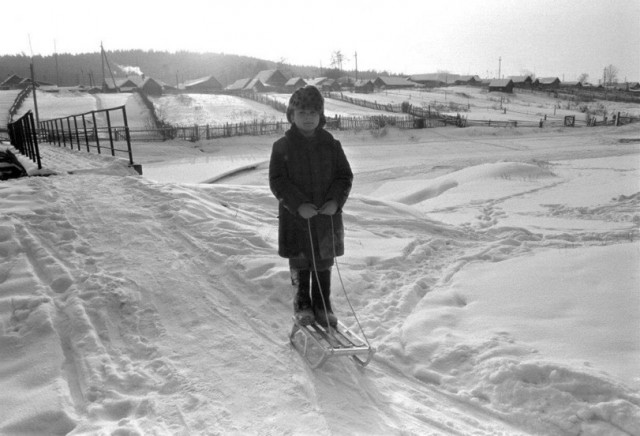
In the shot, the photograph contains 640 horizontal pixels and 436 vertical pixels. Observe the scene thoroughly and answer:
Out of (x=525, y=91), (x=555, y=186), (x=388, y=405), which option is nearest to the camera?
(x=388, y=405)

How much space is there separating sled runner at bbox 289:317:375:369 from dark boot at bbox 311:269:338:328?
0.05 metres

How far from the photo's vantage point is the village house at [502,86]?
72188 mm

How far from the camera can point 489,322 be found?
3539 mm

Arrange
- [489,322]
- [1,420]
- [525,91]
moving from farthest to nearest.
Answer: [525,91] < [489,322] < [1,420]

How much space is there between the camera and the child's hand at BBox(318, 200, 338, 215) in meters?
2.95

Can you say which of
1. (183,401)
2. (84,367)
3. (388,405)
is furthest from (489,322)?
(84,367)

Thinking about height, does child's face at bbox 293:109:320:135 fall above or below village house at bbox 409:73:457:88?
below

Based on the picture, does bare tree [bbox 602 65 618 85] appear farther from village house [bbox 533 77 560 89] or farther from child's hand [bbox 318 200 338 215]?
child's hand [bbox 318 200 338 215]

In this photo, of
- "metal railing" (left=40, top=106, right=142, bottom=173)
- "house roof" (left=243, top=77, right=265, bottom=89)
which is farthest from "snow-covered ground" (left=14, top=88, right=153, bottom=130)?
"house roof" (left=243, top=77, right=265, bottom=89)

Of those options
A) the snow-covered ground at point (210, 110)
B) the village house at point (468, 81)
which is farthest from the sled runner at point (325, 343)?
the village house at point (468, 81)

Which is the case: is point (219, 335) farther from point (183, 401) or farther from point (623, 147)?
point (623, 147)

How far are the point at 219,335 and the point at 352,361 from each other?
0.98 metres

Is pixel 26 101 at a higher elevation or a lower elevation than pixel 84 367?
higher

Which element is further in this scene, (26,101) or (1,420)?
(26,101)
